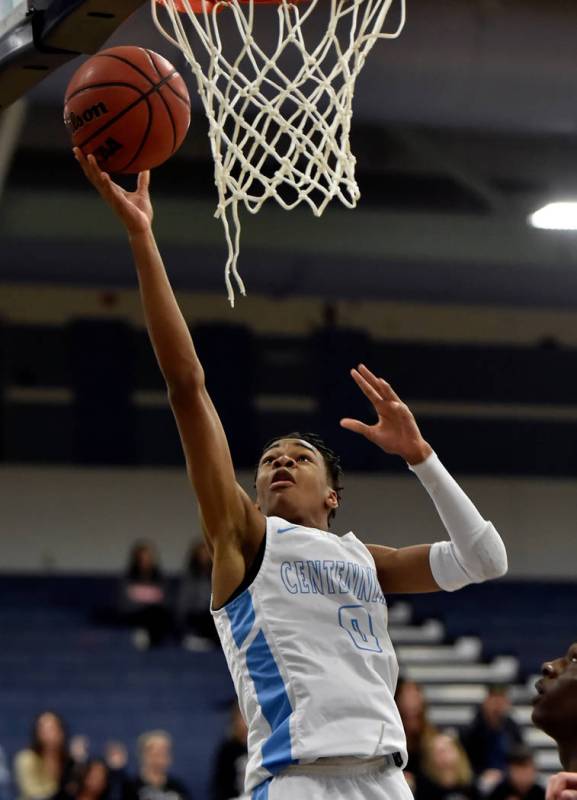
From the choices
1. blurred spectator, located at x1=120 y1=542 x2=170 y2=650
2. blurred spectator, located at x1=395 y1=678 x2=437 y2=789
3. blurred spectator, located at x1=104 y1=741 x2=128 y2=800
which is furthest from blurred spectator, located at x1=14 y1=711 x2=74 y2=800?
blurred spectator, located at x1=120 y1=542 x2=170 y2=650

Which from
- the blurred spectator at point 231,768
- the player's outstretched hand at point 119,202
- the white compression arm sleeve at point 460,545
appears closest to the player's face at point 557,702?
the white compression arm sleeve at point 460,545

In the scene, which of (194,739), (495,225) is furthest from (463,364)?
(194,739)

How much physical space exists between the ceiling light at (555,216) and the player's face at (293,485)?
738 centimetres

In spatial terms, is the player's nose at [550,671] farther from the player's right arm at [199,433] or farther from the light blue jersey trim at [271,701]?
the player's right arm at [199,433]

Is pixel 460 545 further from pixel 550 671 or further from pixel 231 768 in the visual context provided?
pixel 231 768

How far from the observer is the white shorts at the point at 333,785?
3346 millimetres

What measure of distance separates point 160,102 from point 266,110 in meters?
0.42

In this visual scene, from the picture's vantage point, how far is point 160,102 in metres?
4.01

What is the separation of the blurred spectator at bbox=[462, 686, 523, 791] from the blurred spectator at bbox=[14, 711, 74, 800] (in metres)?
2.79

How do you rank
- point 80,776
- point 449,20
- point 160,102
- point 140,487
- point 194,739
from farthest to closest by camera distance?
point 140,487, point 194,739, point 80,776, point 449,20, point 160,102

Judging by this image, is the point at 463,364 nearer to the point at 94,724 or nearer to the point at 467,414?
the point at 467,414

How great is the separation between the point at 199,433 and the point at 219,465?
9 centimetres

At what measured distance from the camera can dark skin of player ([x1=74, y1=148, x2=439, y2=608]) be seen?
11.5 ft

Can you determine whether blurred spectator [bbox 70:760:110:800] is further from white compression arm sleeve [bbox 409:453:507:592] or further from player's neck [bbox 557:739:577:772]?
player's neck [bbox 557:739:577:772]
